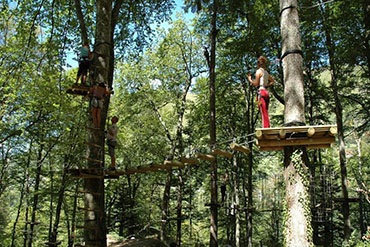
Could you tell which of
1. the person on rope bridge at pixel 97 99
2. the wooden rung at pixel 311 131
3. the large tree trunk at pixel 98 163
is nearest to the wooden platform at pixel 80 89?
the person on rope bridge at pixel 97 99

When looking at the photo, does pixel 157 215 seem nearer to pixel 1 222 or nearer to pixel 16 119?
pixel 1 222

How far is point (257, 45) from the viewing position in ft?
38.3

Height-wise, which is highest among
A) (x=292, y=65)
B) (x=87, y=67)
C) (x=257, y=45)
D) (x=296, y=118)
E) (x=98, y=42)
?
(x=257, y=45)

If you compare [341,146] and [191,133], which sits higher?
[191,133]

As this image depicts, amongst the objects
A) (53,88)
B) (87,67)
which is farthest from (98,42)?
(53,88)

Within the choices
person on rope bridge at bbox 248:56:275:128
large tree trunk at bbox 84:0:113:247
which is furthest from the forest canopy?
person on rope bridge at bbox 248:56:275:128

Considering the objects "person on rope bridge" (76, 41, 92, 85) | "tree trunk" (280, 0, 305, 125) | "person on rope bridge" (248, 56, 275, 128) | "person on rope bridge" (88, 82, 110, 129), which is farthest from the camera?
"person on rope bridge" (76, 41, 92, 85)

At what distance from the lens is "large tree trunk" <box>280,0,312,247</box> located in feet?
12.0

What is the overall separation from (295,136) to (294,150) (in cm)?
18

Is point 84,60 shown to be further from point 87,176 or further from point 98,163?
point 87,176

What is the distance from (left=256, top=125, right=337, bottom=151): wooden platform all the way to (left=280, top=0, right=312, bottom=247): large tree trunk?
0.48 feet

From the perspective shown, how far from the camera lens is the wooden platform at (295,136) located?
3.62 m

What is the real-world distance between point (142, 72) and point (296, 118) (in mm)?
12346

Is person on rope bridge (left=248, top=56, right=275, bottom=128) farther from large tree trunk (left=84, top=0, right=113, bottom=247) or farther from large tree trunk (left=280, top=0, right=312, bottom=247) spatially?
large tree trunk (left=84, top=0, right=113, bottom=247)
